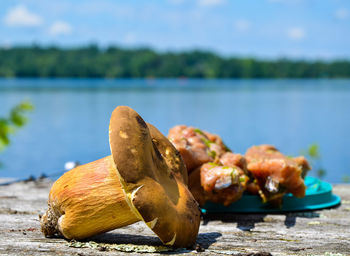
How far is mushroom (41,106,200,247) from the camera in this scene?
2.67m

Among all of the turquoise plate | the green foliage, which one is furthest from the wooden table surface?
the green foliage

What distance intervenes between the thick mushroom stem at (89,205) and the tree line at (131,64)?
11257 centimetres

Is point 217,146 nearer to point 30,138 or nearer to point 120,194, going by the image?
point 120,194

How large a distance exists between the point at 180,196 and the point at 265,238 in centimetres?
74

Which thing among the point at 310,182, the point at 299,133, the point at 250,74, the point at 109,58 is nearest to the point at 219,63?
the point at 250,74

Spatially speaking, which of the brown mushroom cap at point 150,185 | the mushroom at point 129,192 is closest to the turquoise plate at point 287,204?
the mushroom at point 129,192

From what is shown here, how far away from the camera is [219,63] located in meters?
127

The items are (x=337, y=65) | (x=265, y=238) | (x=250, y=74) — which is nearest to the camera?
(x=265, y=238)

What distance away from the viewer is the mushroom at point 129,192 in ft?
8.75

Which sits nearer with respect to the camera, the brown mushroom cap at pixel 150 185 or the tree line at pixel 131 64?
the brown mushroom cap at pixel 150 185

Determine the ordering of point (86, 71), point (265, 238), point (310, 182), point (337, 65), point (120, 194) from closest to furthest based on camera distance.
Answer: point (120, 194) → point (265, 238) → point (310, 182) → point (337, 65) → point (86, 71)

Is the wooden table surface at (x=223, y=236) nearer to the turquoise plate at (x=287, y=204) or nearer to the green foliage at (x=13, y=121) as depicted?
the turquoise plate at (x=287, y=204)

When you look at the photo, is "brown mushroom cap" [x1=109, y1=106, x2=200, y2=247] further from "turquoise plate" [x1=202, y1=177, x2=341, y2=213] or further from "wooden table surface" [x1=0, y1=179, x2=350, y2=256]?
"turquoise plate" [x1=202, y1=177, x2=341, y2=213]

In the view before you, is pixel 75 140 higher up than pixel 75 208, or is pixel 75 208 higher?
pixel 75 208
